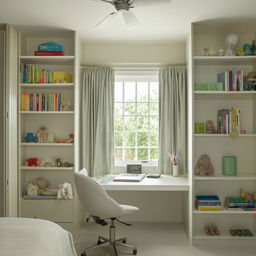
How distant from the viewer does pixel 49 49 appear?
14.6 ft

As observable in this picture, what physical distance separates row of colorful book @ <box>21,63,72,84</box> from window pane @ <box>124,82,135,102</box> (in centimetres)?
101

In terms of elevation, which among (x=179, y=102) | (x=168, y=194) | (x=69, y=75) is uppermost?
(x=69, y=75)

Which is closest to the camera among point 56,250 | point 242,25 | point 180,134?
point 56,250

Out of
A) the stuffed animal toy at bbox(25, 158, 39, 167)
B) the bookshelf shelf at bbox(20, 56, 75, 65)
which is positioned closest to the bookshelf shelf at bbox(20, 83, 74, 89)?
the bookshelf shelf at bbox(20, 56, 75, 65)

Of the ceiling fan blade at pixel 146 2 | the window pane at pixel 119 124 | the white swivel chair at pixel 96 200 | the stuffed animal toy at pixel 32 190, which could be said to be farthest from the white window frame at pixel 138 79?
the ceiling fan blade at pixel 146 2

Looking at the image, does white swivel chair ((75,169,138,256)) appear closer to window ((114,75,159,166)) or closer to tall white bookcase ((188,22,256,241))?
tall white bookcase ((188,22,256,241))

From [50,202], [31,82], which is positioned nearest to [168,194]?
[50,202]

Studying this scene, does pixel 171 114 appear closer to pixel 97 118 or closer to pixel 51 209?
pixel 97 118

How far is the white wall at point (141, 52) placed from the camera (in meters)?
4.96

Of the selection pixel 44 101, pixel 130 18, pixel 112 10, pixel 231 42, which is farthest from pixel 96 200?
pixel 231 42

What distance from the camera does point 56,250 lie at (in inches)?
97.5

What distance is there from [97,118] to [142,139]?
721 millimetres

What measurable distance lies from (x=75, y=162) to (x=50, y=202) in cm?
56

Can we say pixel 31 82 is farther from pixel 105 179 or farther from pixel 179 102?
pixel 179 102
